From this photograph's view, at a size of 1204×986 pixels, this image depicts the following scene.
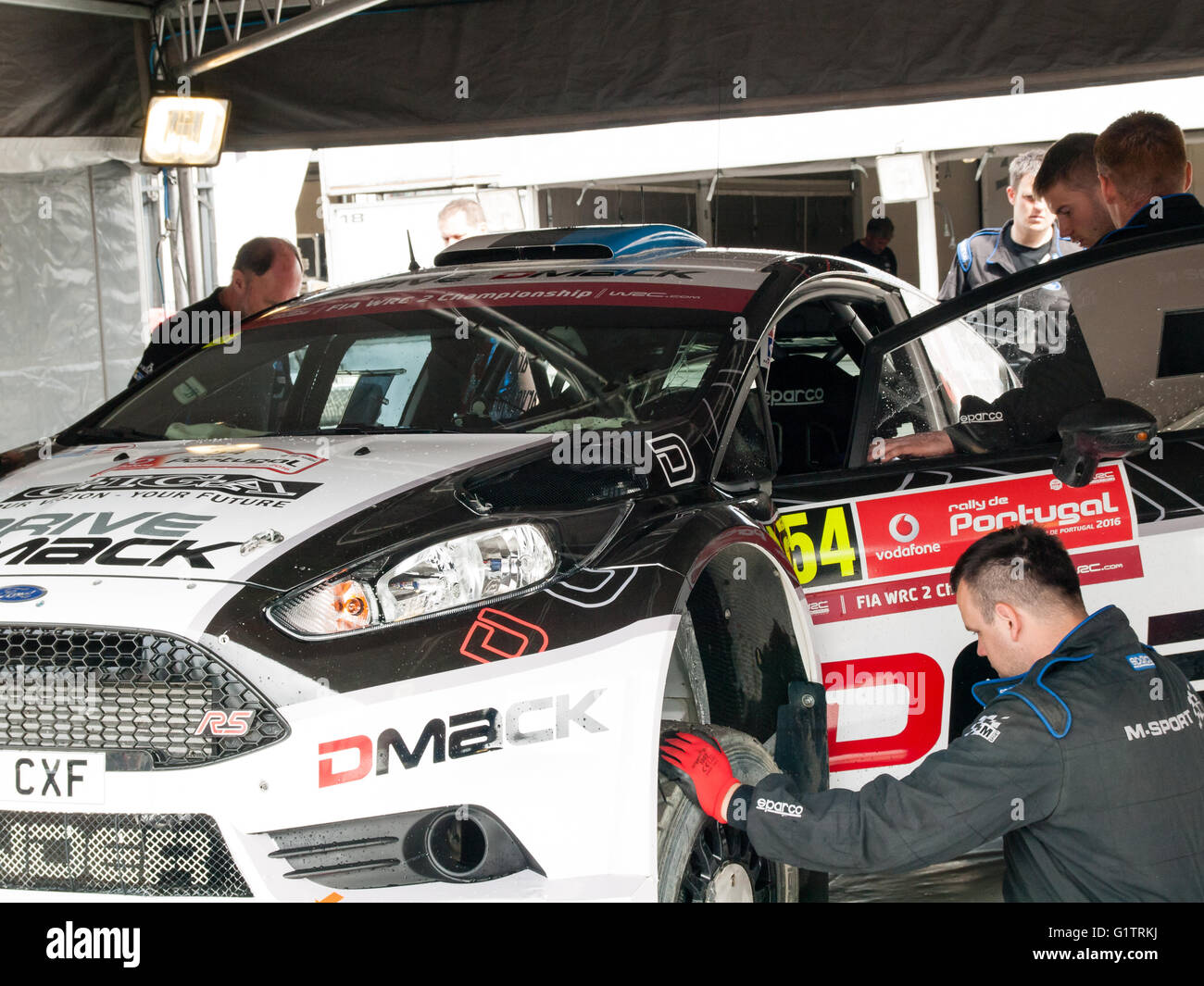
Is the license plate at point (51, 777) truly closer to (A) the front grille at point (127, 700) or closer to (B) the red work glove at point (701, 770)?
(A) the front grille at point (127, 700)

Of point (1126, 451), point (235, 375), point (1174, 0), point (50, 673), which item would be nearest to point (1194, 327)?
point (1126, 451)

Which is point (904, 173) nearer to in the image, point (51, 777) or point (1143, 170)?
point (1143, 170)

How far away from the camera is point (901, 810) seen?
2.22 metres

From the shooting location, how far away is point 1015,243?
6.39m

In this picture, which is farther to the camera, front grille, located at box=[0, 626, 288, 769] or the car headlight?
the car headlight

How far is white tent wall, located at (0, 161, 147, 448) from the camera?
26.3 ft

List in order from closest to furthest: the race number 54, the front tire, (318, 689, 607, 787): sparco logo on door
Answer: (318, 689, 607, 787): sparco logo on door, the front tire, the race number 54

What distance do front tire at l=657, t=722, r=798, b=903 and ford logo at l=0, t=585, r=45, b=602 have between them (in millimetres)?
1105

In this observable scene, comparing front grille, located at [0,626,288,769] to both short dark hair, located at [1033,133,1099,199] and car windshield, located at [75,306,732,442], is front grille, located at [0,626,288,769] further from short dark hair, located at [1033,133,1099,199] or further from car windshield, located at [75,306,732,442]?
short dark hair, located at [1033,133,1099,199]

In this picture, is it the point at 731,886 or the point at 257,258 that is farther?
the point at 257,258

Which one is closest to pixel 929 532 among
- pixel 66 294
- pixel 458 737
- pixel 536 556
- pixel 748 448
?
pixel 748 448

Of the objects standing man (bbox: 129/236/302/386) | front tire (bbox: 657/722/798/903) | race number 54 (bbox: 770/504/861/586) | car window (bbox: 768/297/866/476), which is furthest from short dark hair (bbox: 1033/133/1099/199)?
standing man (bbox: 129/236/302/386)

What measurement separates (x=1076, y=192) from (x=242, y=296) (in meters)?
3.22
